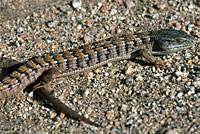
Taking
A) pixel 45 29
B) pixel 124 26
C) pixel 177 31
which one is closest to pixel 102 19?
pixel 124 26

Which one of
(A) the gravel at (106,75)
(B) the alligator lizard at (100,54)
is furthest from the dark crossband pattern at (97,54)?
(A) the gravel at (106,75)

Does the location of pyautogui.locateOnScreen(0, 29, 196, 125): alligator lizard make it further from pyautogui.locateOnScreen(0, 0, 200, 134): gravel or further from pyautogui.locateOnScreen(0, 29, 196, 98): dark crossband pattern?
pyautogui.locateOnScreen(0, 0, 200, 134): gravel

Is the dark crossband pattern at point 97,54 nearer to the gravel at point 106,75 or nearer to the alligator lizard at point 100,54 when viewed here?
the alligator lizard at point 100,54

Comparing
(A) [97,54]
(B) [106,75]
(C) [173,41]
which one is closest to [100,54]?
(A) [97,54]

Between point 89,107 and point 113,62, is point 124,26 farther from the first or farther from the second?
point 89,107

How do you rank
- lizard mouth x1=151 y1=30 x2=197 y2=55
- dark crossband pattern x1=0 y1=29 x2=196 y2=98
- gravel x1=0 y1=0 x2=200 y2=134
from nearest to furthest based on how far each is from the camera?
gravel x1=0 y1=0 x2=200 y2=134 < dark crossband pattern x1=0 y1=29 x2=196 y2=98 < lizard mouth x1=151 y1=30 x2=197 y2=55

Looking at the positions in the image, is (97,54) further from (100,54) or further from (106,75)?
(106,75)

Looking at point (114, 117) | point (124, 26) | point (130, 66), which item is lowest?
point (114, 117)

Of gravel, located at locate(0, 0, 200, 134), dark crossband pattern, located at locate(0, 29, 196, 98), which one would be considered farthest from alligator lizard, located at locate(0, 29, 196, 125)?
gravel, located at locate(0, 0, 200, 134)
